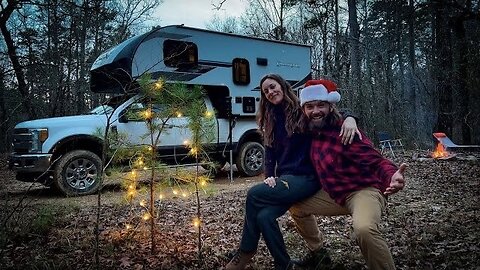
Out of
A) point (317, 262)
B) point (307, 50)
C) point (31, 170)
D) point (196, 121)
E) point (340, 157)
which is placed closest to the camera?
point (340, 157)

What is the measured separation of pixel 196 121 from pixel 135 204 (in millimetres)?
2874

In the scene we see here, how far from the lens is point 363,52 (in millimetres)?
18891

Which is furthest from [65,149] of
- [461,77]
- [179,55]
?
[461,77]

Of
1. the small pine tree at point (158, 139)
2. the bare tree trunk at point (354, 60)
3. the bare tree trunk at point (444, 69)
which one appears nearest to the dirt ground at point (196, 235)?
the small pine tree at point (158, 139)

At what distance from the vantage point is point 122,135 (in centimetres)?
316

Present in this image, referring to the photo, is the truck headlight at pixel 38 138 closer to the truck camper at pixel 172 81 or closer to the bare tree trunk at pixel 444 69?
the truck camper at pixel 172 81

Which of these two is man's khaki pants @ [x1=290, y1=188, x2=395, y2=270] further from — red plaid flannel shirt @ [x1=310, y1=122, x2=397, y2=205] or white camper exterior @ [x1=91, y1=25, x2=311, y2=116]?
white camper exterior @ [x1=91, y1=25, x2=311, y2=116]

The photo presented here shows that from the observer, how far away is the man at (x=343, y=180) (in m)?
2.08

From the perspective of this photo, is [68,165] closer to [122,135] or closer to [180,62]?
[180,62]

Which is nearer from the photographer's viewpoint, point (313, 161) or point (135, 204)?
point (313, 161)

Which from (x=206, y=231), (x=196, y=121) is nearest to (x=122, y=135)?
(x=196, y=121)

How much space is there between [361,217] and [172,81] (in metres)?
5.68

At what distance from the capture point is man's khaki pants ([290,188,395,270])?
2.04 meters

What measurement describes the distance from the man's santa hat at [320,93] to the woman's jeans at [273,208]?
534 millimetres
